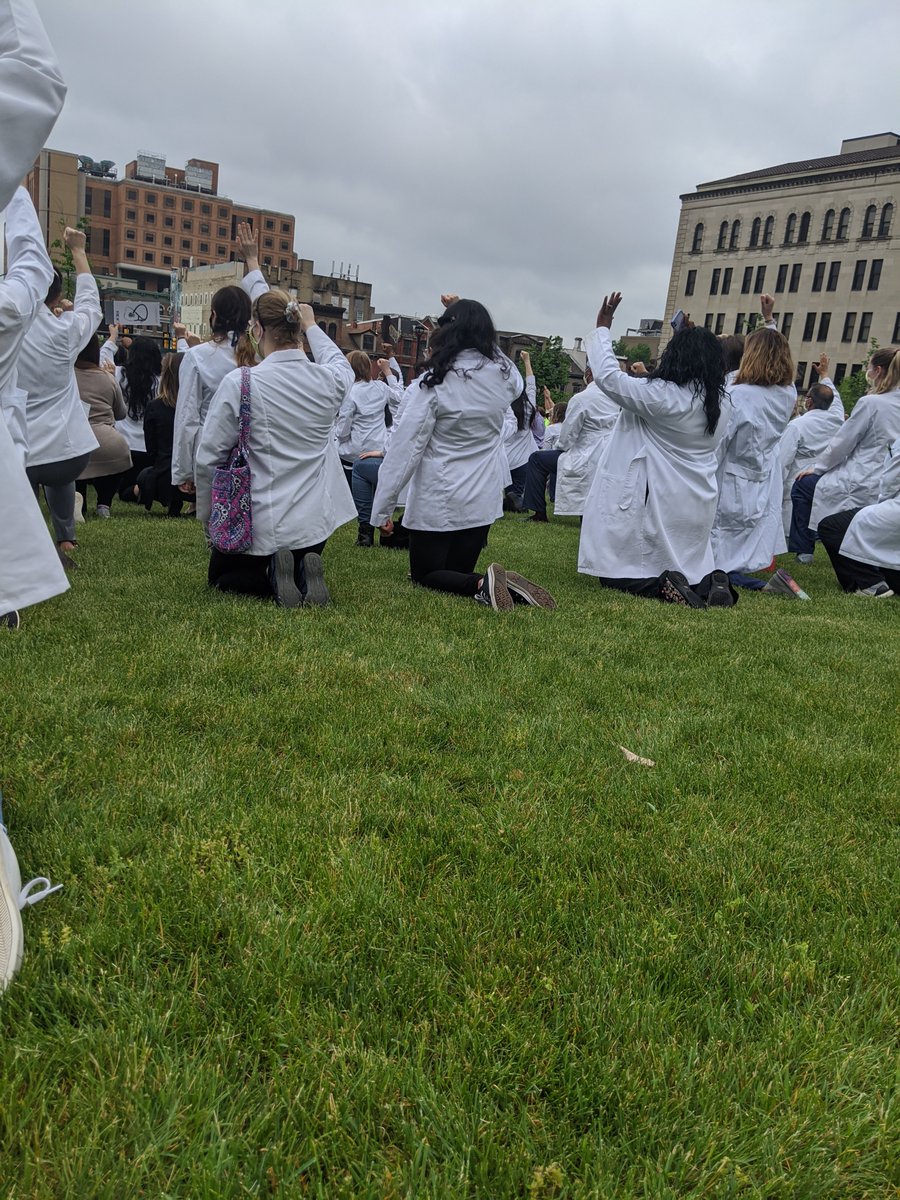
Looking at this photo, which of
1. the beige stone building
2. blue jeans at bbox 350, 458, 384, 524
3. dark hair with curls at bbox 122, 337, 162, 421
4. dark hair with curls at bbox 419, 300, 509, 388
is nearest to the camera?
dark hair with curls at bbox 419, 300, 509, 388

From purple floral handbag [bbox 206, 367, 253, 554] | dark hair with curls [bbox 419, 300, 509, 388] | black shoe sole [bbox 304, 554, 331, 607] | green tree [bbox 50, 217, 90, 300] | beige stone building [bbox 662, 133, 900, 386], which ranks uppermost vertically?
beige stone building [bbox 662, 133, 900, 386]

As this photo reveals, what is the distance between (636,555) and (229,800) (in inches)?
202

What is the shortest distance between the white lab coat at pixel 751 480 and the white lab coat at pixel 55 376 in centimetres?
561

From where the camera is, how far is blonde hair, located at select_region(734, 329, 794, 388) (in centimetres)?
771

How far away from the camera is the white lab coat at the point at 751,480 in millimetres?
7895

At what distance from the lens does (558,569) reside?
8391mm

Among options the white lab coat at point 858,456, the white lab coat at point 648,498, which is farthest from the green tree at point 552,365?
the white lab coat at point 648,498

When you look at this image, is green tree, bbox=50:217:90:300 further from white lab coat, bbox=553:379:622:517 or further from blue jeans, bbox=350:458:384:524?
white lab coat, bbox=553:379:622:517

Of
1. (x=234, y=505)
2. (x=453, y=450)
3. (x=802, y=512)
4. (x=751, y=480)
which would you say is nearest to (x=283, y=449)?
(x=234, y=505)

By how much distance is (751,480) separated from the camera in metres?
8.30

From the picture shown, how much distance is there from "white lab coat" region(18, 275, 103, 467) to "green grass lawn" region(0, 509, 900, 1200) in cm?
307

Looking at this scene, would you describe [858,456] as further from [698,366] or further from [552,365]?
[552,365]

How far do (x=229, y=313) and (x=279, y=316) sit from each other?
2748 millimetres

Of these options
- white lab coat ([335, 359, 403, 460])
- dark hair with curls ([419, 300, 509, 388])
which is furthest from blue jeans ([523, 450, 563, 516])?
dark hair with curls ([419, 300, 509, 388])
